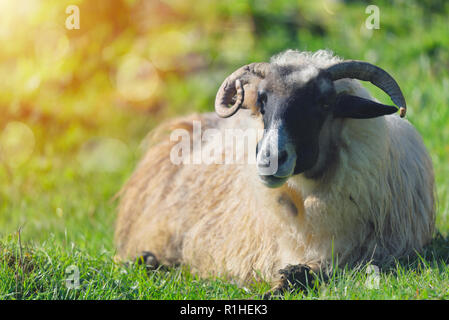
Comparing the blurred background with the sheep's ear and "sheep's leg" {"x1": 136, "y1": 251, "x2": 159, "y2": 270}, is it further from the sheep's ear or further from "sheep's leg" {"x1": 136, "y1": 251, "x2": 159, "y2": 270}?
the sheep's ear

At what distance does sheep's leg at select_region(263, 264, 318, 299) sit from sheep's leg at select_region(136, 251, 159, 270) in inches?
49.9

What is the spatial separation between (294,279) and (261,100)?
107 cm

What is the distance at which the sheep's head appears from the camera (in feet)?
12.0

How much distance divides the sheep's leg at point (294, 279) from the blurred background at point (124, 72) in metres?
1.66

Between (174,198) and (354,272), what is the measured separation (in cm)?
189

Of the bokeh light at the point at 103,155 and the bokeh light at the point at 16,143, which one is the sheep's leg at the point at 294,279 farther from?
the bokeh light at the point at 16,143

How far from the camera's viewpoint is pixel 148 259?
16.6ft

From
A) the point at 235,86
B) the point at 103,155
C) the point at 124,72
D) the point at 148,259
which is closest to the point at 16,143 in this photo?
the point at 103,155

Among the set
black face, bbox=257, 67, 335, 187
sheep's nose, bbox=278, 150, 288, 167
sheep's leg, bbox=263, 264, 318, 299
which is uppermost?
black face, bbox=257, 67, 335, 187

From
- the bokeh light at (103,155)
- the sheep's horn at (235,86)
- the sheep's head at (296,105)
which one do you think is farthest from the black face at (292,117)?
the bokeh light at (103,155)

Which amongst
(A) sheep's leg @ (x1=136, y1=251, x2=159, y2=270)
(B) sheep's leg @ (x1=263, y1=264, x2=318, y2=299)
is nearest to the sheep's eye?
(B) sheep's leg @ (x1=263, y1=264, x2=318, y2=299)

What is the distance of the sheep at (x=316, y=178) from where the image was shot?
383cm

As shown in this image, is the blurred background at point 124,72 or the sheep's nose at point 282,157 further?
the blurred background at point 124,72

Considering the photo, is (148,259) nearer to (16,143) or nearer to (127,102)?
(16,143)
